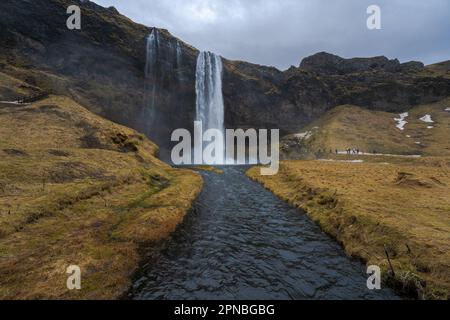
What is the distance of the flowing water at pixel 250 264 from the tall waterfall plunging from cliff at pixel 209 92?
98.3 metres

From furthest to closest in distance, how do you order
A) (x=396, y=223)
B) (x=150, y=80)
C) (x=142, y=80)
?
(x=150, y=80)
(x=142, y=80)
(x=396, y=223)

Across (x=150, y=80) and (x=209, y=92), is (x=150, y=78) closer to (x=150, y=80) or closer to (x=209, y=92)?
(x=150, y=80)

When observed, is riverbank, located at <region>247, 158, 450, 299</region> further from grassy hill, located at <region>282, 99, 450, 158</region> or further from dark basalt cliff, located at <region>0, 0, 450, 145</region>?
dark basalt cliff, located at <region>0, 0, 450, 145</region>

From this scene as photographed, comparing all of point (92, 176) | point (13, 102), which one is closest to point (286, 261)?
point (92, 176)

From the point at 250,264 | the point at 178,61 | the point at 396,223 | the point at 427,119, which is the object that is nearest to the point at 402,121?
the point at 427,119

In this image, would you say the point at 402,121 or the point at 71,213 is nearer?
the point at 71,213

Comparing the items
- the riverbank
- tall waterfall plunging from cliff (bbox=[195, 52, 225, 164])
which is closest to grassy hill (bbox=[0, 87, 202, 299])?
the riverbank

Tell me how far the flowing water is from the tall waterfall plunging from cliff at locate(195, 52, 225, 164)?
98280 millimetres

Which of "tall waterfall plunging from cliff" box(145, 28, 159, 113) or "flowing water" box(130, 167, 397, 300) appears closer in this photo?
"flowing water" box(130, 167, 397, 300)

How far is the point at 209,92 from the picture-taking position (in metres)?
125

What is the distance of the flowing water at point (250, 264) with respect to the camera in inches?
536

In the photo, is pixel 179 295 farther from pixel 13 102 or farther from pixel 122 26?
pixel 122 26

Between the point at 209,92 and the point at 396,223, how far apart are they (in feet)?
371

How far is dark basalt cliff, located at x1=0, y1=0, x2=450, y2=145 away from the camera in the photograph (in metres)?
91.4
